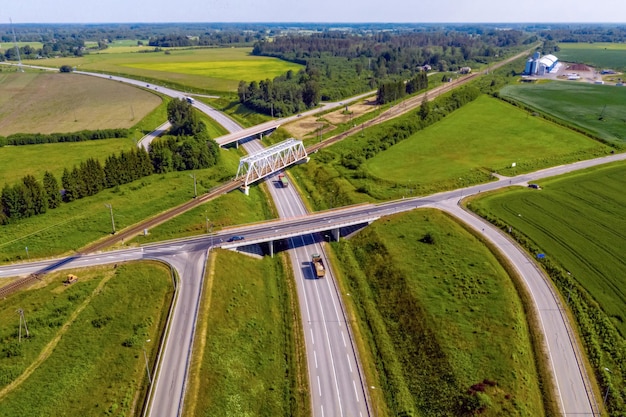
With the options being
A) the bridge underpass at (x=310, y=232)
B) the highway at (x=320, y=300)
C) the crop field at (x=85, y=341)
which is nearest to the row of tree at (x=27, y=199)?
the highway at (x=320, y=300)

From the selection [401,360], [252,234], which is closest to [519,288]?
[401,360]

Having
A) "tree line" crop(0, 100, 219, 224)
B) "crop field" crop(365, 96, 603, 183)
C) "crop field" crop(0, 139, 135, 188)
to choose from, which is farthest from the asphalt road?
"crop field" crop(0, 139, 135, 188)

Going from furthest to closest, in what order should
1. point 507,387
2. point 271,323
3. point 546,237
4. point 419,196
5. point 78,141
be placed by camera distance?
point 78,141 < point 419,196 < point 546,237 < point 271,323 < point 507,387

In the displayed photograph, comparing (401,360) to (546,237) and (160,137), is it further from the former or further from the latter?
(160,137)

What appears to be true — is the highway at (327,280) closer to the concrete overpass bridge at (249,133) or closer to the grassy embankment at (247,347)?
→ the grassy embankment at (247,347)

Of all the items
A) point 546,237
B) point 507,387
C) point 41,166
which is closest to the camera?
point 507,387

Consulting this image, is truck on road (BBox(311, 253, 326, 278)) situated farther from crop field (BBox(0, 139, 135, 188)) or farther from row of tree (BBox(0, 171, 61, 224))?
crop field (BBox(0, 139, 135, 188))

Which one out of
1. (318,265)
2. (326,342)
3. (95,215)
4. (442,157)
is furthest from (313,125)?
(326,342)
